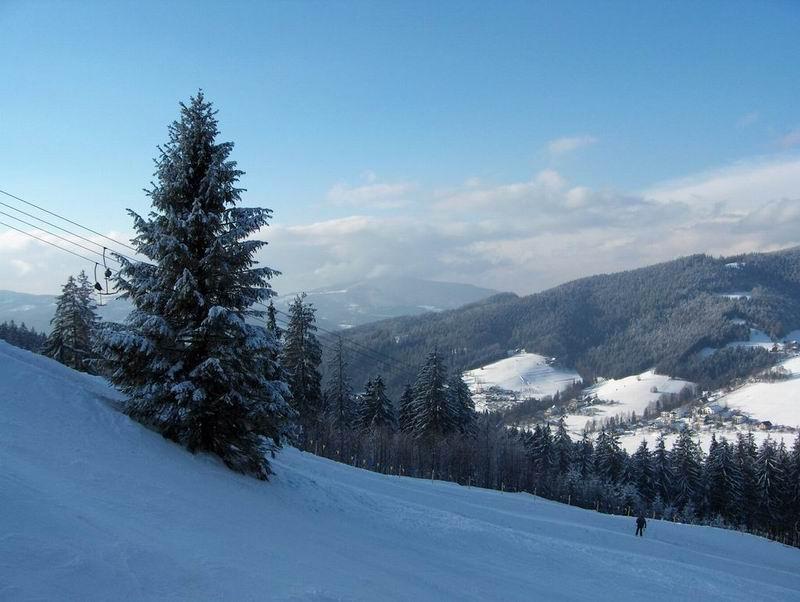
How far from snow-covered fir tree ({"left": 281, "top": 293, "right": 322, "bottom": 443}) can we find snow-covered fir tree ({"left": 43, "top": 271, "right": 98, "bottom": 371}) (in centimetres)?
1530

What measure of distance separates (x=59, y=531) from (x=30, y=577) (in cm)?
147

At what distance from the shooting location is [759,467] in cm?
6166

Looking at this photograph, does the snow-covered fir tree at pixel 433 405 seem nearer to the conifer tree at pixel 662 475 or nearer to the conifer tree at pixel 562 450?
the conifer tree at pixel 562 450

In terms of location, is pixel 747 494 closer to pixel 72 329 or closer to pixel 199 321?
pixel 199 321

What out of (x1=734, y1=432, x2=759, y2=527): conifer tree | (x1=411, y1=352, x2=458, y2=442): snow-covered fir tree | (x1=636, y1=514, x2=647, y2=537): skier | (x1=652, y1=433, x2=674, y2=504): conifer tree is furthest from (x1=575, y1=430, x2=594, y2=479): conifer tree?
(x1=636, y1=514, x2=647, y2=537): skier

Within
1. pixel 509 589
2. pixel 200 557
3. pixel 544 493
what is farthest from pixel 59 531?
pixel 544 493

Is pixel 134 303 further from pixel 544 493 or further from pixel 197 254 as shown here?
pixel 544 493

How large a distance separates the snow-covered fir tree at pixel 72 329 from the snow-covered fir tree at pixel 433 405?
30714mm

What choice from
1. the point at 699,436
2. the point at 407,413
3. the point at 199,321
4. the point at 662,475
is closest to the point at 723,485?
the point at 662,475

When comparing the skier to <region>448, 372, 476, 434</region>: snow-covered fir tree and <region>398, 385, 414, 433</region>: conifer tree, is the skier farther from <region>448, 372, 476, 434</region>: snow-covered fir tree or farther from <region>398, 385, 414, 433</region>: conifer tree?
<region>398, 385, 414, 433</region>: conifer tree

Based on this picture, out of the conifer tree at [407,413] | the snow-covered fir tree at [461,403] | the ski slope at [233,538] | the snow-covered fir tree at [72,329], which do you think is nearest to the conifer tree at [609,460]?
the snow-covered fir tree at [461,403]

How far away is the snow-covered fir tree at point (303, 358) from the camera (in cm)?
4312

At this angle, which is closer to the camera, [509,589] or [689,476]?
[509,589]

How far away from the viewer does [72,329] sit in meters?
40.4
